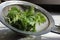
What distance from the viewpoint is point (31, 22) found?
0.55 metres

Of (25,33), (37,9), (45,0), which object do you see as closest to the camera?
(25,33)

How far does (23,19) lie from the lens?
543 millimetres

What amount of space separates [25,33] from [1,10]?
0.12 m

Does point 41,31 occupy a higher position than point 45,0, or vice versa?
point 45,0

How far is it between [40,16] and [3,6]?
5.1 inches

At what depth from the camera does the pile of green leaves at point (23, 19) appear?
54 centimetres

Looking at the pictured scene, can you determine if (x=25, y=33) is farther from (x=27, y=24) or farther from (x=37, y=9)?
(x=37, y=9)

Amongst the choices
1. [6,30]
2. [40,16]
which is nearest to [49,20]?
[40,16]

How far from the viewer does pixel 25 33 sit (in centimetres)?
53

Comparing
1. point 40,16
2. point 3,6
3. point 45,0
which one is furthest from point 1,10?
point 45,0

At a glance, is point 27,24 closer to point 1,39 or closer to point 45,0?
point 1,39

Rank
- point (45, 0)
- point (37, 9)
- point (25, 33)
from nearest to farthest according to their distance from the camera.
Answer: point (25, 33), point (37, 9), point (45, 0)

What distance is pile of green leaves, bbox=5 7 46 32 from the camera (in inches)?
21.3

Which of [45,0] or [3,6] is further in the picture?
[45,0]
